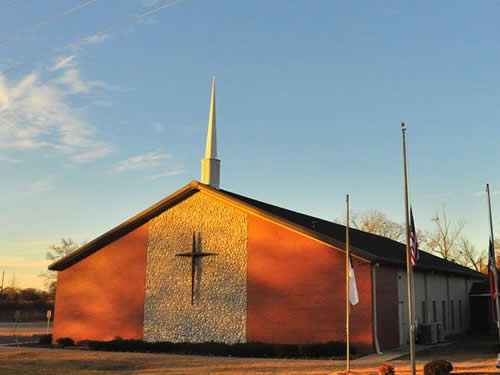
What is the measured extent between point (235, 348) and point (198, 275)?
4.17m

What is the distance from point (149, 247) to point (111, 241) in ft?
7.66

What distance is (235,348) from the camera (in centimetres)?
2378

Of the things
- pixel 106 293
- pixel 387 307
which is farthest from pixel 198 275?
pixel 387 307

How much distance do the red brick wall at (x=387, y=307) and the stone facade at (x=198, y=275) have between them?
577 cm

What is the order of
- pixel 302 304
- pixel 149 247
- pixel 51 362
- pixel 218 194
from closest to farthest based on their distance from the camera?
1. pixel 51 362
2. pixel 302 304
3. pixel 218 194
4. pixel 149 247

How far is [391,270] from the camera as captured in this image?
2550 centimetres

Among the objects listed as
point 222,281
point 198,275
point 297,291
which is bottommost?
point 297,291

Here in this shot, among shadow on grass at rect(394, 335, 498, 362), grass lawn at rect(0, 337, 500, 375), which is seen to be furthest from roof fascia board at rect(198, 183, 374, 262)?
shadow on grass at rect(394, 335, 498, 362)

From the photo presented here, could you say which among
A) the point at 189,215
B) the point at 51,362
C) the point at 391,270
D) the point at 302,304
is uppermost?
the point at 189,215

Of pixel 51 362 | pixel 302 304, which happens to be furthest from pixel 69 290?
pixel 302 304

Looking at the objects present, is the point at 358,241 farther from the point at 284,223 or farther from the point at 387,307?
the point at 284,223

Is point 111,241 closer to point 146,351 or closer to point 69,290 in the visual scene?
point 69,290

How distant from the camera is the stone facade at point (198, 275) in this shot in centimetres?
2561

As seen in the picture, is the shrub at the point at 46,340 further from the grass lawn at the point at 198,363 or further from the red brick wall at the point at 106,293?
the grass lawn at the point at 198,363
